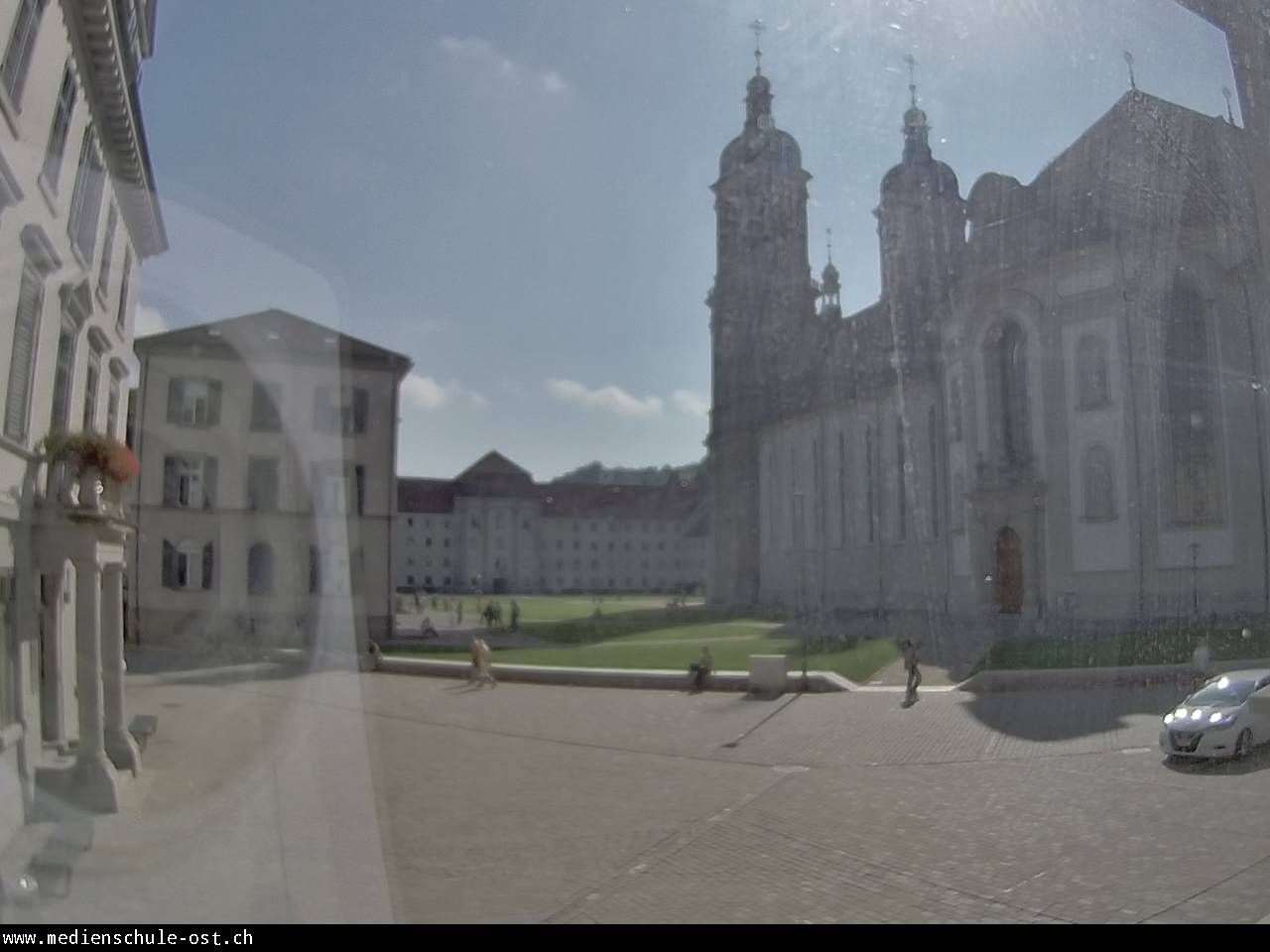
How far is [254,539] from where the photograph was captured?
15312mm

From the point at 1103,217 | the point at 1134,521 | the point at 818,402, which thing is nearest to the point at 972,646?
the point at 1134,521

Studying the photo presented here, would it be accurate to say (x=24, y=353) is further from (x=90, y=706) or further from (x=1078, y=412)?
(x=1078, y=412)

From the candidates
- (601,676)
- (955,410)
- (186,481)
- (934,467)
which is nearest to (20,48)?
(186,481)

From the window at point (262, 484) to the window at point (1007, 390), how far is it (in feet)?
84.5

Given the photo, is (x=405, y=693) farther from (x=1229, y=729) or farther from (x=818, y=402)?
(x=818, y=402)

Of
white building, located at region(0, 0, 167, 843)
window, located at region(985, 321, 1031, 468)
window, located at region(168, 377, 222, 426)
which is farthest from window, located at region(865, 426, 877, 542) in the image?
white building, located at region(0, 0, 167, 843)

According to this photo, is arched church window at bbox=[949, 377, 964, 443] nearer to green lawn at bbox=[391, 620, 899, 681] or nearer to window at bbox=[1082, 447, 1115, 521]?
Result: window at bbox=[1082, 447, 1115, 521]

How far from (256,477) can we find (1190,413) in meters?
26.1

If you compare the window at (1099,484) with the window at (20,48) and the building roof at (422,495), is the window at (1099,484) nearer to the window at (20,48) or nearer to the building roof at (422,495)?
the building roof at (422,495)

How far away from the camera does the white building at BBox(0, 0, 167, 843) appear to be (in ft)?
Result: 26.5

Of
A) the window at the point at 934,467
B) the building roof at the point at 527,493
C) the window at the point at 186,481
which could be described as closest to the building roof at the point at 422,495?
the building roof at the point at 527,493

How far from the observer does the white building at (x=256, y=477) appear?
41.7 feet

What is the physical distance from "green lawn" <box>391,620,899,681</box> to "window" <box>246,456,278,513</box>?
798 centimetres

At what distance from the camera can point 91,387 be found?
10500mm
